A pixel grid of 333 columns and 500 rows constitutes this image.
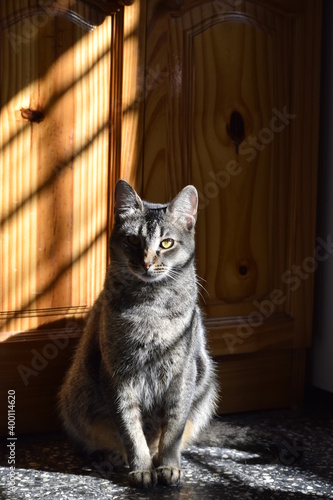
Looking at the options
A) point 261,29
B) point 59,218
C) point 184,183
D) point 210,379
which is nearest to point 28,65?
point 59,218

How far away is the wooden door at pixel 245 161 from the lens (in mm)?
2357

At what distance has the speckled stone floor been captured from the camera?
1.94 metres

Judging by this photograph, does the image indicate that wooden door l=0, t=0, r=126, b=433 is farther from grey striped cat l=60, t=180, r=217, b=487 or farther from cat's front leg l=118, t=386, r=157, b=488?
cat's front leg l=118, t=386, r=157, b=488

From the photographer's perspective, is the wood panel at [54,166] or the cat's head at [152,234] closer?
the cat's head at [152,234]

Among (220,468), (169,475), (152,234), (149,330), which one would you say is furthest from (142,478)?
(152,234)

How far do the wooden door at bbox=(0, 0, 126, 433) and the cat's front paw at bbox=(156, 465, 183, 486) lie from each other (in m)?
0.49

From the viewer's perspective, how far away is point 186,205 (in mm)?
2037

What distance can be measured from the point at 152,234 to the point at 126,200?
121 mm

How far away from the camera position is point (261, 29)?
246cm

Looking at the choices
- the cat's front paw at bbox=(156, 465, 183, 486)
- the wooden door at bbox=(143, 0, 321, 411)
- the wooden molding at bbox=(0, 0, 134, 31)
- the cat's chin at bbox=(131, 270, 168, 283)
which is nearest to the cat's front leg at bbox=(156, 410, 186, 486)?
the cat's front paw at bbox=(156, 465, 183, 486)

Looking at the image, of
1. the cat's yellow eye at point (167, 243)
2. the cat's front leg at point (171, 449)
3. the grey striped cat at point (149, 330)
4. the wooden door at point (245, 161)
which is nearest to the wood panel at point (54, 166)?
the wooden door at point (245, 161)

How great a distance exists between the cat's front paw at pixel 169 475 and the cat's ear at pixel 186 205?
24.7 inches

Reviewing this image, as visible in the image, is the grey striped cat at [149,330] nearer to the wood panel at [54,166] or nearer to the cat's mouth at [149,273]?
the cat's mouth at [149,273]

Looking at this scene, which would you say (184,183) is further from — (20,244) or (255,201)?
(20,244)
